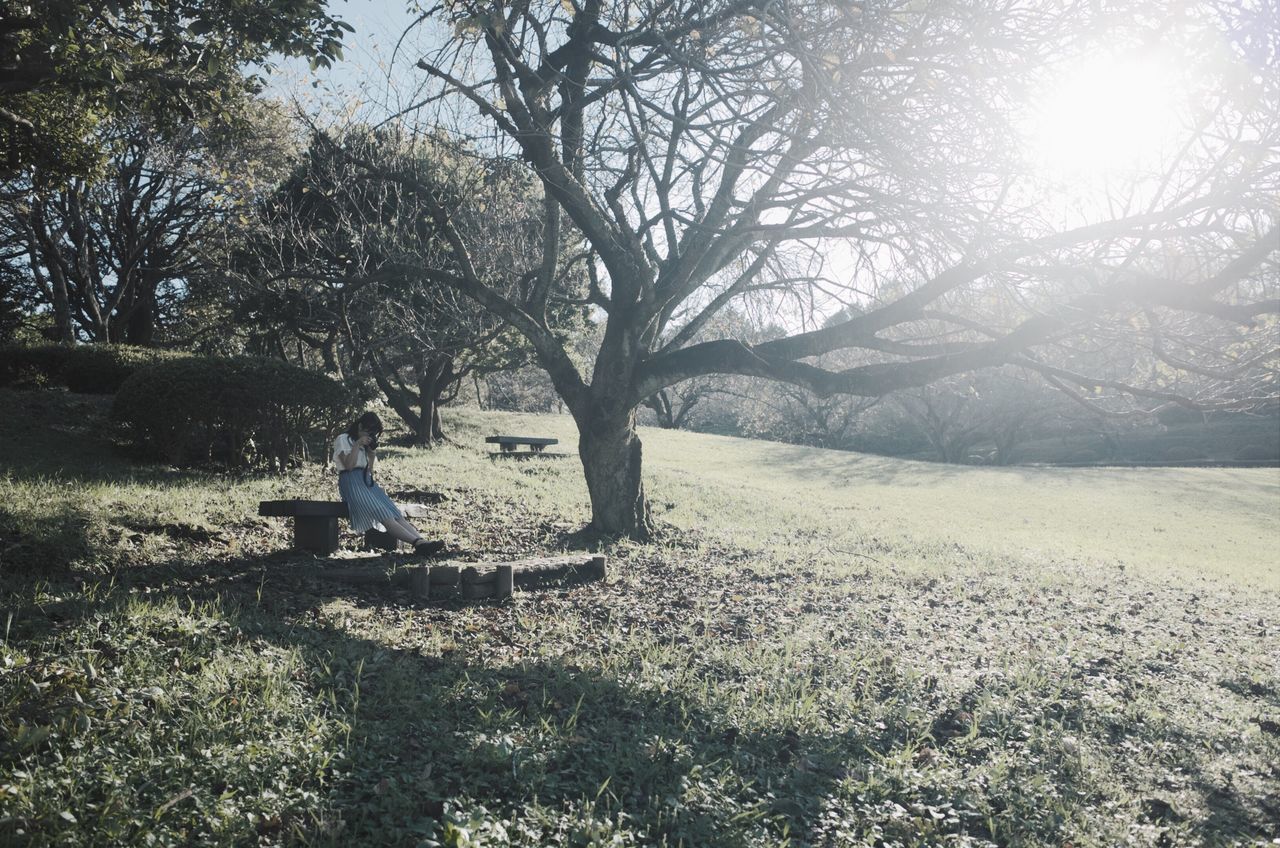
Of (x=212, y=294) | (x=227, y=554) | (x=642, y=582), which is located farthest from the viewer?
(x=212, y=294)

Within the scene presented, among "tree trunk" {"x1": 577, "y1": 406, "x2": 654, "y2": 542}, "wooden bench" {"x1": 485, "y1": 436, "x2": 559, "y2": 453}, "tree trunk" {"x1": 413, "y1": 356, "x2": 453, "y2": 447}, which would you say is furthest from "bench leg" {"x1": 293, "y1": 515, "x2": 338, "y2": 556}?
"wooden bench" {"x1": 485, "y1": 436, "x2": 559, "y2": 453}

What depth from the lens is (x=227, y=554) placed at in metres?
8.02

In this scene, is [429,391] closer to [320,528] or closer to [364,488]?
[364,488]

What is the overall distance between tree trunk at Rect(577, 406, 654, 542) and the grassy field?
55 centimetres

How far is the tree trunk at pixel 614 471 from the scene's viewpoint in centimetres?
1107

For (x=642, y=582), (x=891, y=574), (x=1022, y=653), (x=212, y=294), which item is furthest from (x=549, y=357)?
(x=212, y=294)

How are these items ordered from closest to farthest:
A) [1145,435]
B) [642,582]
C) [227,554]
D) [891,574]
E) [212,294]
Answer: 1. [227,554]
2. [642,582]
3. [891,574]
4. [212,294]
5. [1145,435]

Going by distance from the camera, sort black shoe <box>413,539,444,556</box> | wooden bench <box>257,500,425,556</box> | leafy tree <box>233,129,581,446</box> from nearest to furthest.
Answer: wooden bench <box>257,500,425,556</box> → black shoe <box>413,539,444,556</box> → leafy tree <box>233,129,581,446</box>

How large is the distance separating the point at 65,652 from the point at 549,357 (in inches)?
286

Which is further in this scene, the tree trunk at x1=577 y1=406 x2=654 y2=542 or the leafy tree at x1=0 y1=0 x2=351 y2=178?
the tree trunk at x1=577 y1=406 x2=654 y2=542

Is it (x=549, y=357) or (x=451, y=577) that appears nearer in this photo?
(x=451, y=577)

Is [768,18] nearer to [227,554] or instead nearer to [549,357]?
[549,357]

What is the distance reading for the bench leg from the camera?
8414 mm

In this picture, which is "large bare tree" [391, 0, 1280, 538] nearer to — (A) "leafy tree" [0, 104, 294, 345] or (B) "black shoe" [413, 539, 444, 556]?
(B) "black shoe" [413, 539, 444, 556]
